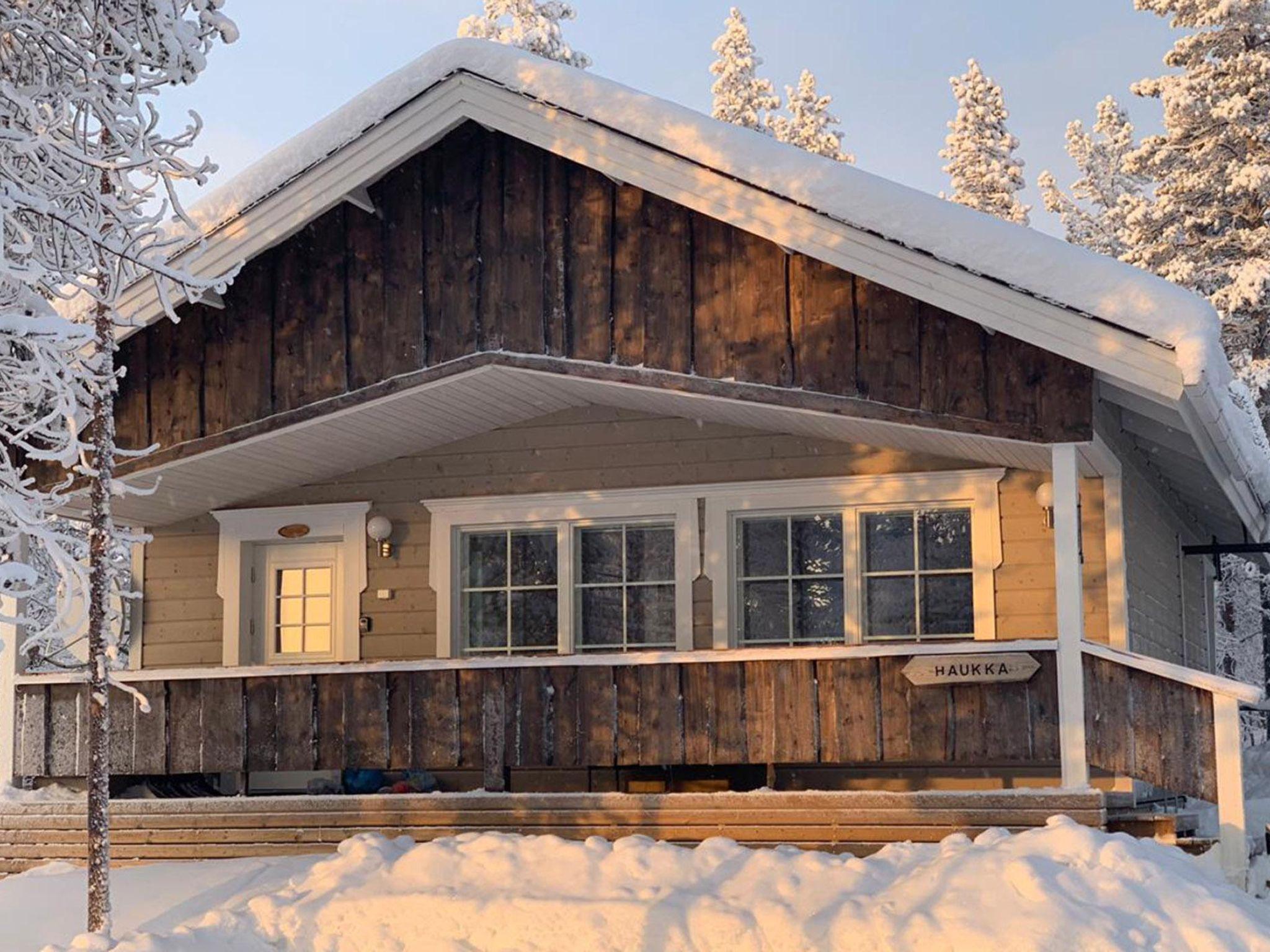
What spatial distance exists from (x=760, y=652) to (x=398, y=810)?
9.09ft

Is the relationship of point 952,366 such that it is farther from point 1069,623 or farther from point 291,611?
point 291,611

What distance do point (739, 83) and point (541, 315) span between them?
82.6 feet

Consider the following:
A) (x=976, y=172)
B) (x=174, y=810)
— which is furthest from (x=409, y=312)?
(x=976, y=172)

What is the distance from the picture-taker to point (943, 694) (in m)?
10.4

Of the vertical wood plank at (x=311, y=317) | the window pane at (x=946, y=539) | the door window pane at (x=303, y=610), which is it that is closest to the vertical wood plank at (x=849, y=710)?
the window pane at (x=946, y=539)

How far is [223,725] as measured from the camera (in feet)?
38.9

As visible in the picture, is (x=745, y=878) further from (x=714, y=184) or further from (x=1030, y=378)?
(x=714, y=184)

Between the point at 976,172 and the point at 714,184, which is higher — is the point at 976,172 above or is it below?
above

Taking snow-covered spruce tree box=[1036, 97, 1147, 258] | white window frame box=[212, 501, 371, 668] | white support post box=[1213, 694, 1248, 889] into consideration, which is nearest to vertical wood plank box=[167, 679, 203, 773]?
white window frame box=[212, 501, 371, 668]

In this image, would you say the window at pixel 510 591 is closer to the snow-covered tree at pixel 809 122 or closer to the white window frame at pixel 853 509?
the white window frame at pixel 853 509

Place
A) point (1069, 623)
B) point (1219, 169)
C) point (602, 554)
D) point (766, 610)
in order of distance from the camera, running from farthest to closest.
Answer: point (1219, 169)
point (602, 554)
point (766, 610)
point (1069, 623)

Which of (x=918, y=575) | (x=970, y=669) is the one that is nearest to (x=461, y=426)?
(x=918, y=575)

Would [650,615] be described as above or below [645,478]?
below

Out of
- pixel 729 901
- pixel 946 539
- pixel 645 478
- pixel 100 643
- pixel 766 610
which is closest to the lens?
pixel 729 901
